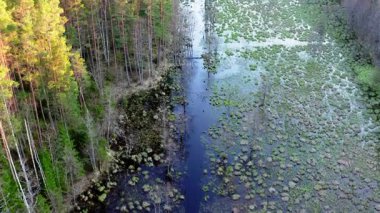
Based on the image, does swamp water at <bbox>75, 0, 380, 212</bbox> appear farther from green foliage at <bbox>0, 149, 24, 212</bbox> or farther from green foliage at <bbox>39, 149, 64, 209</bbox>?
green foliage at <bbox>0, 149, 24, 212</bbox>

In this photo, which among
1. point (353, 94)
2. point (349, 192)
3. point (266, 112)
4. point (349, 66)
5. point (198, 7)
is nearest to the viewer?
point (349, 192)

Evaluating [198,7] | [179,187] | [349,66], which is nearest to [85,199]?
[179,187]

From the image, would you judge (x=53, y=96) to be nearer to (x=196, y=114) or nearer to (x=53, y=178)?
(x=53, y=178)

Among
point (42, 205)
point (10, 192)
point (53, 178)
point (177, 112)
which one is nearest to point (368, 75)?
point (177, 112)

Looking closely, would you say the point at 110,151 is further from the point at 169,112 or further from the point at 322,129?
the point at 322,129

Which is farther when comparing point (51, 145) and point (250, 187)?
point (250, 187)

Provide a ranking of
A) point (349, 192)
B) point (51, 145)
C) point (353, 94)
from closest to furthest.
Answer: point (51, 145), point (349, 192), point (353, 94)
